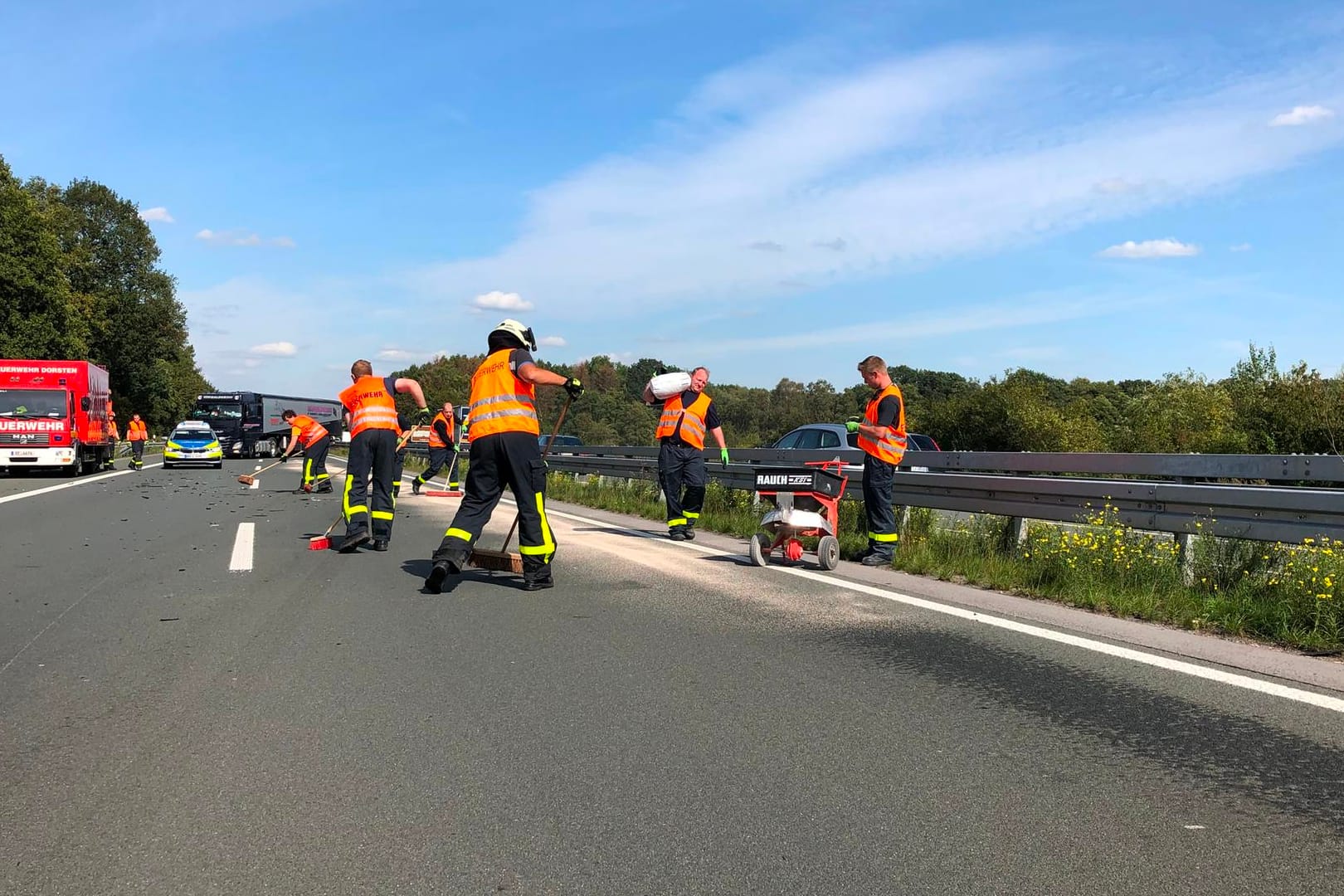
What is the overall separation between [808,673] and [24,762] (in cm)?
337

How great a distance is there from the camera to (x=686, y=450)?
1277cm

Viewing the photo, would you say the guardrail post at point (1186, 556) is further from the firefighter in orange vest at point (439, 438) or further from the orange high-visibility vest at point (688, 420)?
the firefighter in orange vest at point (439, 438)

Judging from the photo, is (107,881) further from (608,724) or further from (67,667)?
(67,667)

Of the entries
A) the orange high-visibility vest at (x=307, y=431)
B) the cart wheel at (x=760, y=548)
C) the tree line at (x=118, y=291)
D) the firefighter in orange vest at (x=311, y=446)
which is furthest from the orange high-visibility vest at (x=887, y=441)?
the tree line at (x=118, y=291)

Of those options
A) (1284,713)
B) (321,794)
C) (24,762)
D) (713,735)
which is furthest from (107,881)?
(1284,713)

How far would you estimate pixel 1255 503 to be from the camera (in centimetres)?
757

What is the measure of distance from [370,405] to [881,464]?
4.99 meters

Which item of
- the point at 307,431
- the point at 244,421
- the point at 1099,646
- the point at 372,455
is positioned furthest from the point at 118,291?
the point at 1099,646

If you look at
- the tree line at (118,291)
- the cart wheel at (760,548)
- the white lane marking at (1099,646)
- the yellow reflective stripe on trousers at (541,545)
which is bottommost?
the white lane marking at (1099,646)

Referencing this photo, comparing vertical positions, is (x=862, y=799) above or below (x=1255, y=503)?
below

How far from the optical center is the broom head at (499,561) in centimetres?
893

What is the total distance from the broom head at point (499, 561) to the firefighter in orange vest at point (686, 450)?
3509 millimetres

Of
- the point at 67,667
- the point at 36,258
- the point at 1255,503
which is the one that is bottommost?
the point at 67,667

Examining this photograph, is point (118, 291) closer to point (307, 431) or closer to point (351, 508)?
point (307, 431)
